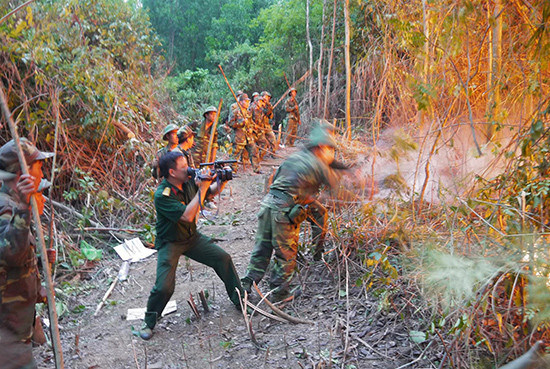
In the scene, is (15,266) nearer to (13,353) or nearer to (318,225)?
(13,353)

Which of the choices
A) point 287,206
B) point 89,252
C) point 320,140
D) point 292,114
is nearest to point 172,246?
point 287,206

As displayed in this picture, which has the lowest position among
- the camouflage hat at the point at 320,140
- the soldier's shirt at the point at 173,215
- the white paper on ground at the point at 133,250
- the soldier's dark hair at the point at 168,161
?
the white paper on ground at the point at 133,250

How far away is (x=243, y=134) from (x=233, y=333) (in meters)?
6.83

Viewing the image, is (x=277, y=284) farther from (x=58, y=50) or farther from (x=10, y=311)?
(x=58, y=50)

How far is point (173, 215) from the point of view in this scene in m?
4.14

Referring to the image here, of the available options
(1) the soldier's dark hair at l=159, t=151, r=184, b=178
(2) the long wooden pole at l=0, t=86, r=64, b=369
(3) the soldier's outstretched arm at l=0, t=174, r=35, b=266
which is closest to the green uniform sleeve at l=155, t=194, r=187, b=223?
(1) the soldier's dark hair at l=159, t=151, r=184, b=178

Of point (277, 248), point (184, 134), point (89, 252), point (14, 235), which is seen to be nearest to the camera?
point (14, 235)

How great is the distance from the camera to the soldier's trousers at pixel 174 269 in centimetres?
424

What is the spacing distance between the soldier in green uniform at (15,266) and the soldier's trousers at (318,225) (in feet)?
9.72

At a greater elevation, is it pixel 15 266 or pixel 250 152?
pixel 15 266

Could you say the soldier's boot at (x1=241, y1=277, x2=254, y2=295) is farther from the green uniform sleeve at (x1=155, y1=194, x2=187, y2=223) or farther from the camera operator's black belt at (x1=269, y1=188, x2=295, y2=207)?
the green uniform sleeve at (x1=155, y1=194, x2=187, y2=223)

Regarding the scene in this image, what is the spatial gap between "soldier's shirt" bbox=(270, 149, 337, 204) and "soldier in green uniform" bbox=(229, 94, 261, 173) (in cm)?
576

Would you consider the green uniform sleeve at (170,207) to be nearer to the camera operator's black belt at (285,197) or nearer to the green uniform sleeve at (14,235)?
the camera operator's black belt at (285,197)

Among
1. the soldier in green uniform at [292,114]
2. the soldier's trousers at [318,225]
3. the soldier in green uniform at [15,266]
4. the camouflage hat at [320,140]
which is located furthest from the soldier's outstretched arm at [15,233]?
the soldier in green uniform at [292,114]
